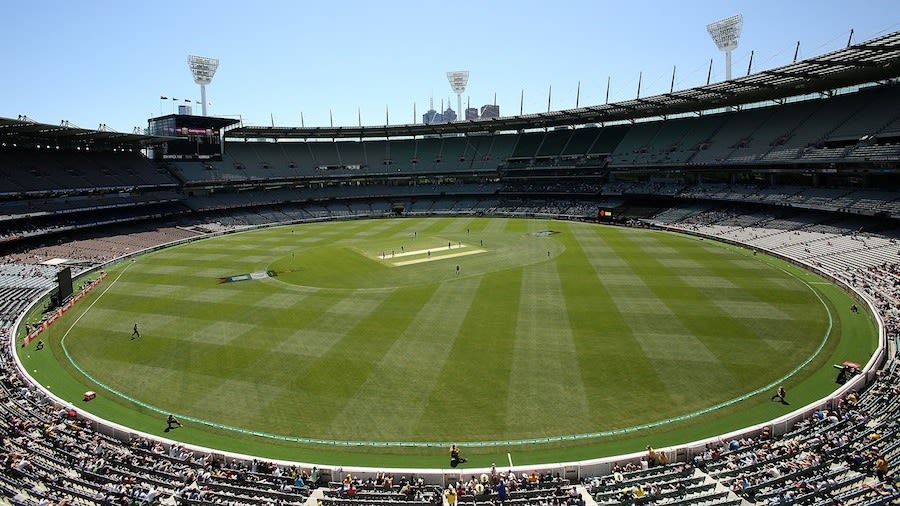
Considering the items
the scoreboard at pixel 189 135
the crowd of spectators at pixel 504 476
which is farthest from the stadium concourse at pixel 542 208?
the scoreboard at pixel 189 135

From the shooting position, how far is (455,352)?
27609 millimetres

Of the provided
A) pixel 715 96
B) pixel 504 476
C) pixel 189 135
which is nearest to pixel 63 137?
pixel 189 135

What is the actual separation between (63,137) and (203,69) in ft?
103

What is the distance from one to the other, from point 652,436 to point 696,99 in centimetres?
6291

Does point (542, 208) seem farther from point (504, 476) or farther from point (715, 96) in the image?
point (504, 476)

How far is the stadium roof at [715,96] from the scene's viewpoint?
4619 centimetres

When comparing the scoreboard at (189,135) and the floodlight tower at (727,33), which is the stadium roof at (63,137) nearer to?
the scoreboard at (189,135)

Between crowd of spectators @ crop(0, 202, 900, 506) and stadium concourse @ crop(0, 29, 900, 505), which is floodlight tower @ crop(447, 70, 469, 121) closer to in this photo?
stadium concourse @ crop(0, 29, 900, 505)

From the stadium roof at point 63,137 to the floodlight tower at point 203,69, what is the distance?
1735 centimetres

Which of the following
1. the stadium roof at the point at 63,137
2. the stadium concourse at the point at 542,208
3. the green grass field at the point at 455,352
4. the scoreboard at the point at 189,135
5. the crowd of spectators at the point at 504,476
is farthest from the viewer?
the scoreboard at the point at 189,135

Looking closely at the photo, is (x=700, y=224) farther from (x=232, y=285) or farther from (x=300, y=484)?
(x=300, y=484)

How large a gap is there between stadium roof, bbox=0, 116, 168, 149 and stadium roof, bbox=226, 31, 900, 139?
21.4m

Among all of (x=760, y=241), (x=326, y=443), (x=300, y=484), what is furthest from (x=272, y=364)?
(x=760, y=241)

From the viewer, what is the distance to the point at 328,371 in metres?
25.8
